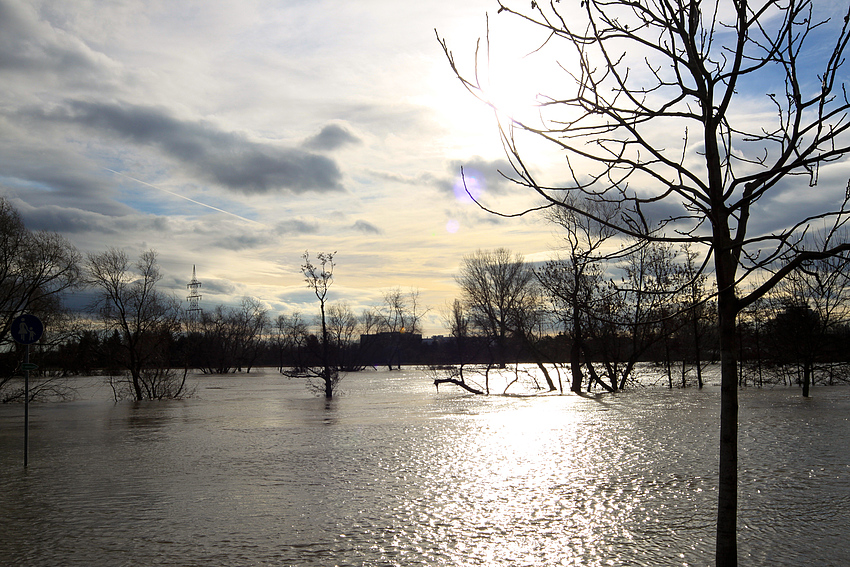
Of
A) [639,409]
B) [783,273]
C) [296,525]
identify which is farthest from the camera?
[639,409]

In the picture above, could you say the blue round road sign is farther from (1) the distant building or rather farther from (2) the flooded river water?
(1) the distant building

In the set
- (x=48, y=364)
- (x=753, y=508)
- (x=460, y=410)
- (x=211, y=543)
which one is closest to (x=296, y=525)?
(x=211, y=543)

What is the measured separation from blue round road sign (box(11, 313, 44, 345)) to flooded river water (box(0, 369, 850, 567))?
2.47m

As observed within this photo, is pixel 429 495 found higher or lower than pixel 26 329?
lower

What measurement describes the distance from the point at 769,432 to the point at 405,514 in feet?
34.0

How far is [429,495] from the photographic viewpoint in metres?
9.05

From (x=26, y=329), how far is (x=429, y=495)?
838 centimetres

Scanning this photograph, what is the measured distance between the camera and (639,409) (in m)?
22.0

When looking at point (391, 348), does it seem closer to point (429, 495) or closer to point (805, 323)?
point (805, 323)

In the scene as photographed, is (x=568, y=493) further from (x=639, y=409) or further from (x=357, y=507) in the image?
(x=639, y=409)

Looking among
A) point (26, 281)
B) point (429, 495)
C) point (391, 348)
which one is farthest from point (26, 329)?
point (391, 348)

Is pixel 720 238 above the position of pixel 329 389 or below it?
above

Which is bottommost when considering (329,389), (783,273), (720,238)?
(329,389)

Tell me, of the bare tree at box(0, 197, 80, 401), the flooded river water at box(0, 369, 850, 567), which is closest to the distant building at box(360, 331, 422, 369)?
the bare tree at box(0, 197, 80, 401)
